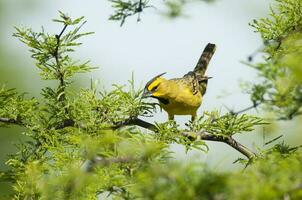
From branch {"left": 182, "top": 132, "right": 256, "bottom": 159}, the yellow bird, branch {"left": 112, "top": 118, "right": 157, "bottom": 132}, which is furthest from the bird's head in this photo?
branch {"left": 182, "top": 132, "right": 256, "bottom": 159}

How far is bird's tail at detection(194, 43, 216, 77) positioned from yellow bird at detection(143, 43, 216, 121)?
0.34 meters

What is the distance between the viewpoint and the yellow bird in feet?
15.9

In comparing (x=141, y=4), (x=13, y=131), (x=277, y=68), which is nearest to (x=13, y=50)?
(x=13, y=131)

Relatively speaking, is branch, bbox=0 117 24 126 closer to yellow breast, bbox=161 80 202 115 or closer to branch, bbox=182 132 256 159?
branch, bbox=182 132 256 159

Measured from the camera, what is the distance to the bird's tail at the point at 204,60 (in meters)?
5.88

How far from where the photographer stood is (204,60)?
19.5 ft

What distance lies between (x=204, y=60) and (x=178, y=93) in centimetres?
104

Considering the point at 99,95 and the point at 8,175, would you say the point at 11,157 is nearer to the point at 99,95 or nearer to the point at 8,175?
the point at 8,175

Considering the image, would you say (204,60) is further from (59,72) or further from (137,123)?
(59,72)

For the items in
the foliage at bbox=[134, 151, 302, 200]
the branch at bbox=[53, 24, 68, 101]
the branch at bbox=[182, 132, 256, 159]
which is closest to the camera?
the foliage at bbox=[134, 151, 302, 200]

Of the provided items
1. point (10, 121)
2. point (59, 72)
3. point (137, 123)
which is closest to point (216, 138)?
point (137, 123)

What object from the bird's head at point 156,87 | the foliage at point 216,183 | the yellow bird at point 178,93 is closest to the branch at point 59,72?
the foliage at point 216,183

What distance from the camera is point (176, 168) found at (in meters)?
1.53

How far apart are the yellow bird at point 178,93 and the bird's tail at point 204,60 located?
1.11 feet
